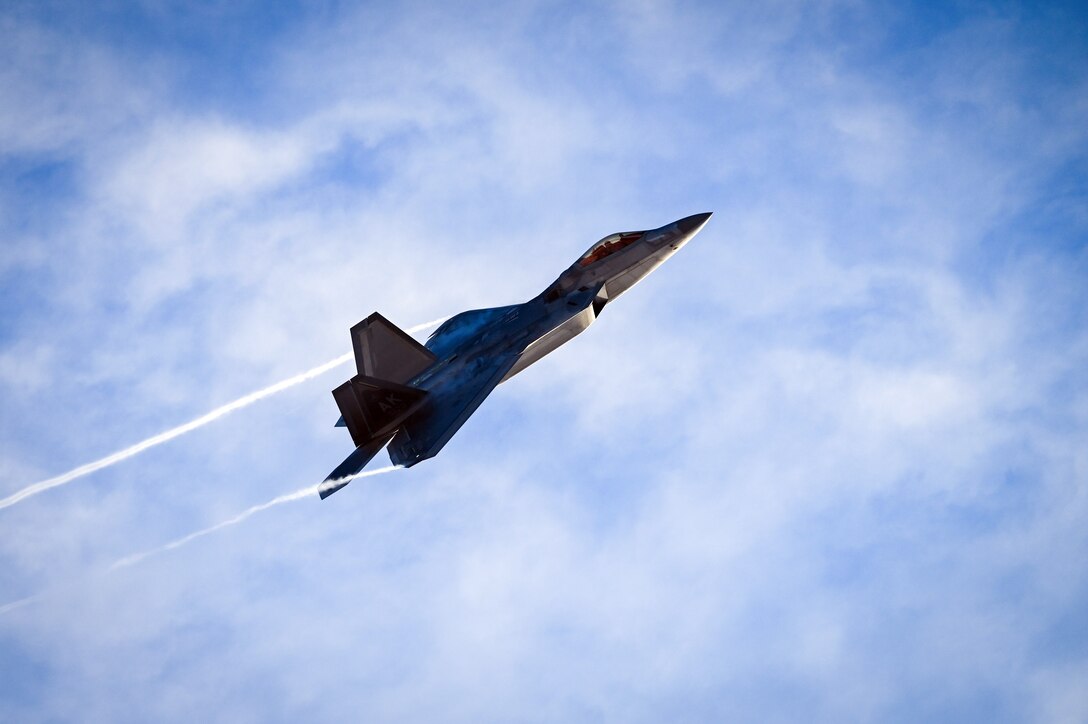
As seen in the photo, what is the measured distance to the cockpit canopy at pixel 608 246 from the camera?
4012 centimetres

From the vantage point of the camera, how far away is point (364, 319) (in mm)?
38281

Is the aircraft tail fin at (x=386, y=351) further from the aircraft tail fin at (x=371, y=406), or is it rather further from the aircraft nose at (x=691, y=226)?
the aircraft nose at (x=691, y=226)

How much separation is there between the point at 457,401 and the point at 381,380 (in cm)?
278

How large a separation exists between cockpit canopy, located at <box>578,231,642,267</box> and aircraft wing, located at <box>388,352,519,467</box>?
6.12 meters

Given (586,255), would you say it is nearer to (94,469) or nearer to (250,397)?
(250,397)

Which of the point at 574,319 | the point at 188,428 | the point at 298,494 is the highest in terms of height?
the point at 188,428

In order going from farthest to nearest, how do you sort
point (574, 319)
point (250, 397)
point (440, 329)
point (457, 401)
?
point (440, 329)
point (250, 397)
point (574, 319)
point (457, 401)

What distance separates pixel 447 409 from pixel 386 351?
17.1 ft

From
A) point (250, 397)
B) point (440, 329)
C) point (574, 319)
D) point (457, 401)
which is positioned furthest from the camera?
point (440, 329)

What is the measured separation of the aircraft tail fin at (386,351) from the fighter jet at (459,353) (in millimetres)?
39

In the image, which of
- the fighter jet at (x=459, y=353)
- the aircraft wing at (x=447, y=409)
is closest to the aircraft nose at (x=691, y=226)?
the fighter jet at (x=459, y=353)

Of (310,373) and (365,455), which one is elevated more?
(310,373)

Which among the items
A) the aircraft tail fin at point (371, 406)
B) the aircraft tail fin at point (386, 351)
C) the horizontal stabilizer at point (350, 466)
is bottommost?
the horizontal stabilizer at point (350, 466)

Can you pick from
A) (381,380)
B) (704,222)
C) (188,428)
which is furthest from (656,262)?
(188,428)
